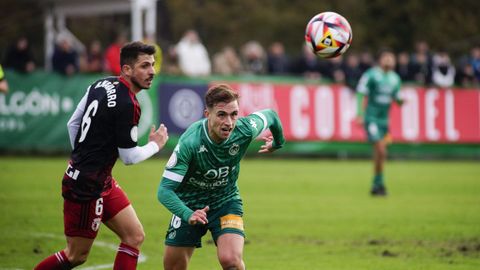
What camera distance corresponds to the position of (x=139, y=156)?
7.40 m

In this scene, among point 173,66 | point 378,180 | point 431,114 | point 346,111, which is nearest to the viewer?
point 378,180

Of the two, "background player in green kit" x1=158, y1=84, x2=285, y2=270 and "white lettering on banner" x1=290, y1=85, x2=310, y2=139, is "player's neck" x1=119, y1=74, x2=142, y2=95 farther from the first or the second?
"white lettering on banner" x1=290, y1=85, x2=310, y2=139

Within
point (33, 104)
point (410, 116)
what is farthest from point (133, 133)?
point (410, 116)

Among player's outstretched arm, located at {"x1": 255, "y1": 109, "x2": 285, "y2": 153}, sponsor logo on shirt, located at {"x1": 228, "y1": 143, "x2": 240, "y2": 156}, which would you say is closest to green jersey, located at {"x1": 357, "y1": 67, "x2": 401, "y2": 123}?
player's outstretched arm, located at {"x1": 255, "y1": 109, "x2": 285, "y2": 153}

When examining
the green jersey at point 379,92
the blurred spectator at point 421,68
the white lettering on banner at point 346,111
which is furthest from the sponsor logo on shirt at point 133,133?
the blurred spectator at point 421,68

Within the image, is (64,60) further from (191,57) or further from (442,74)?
(442,74)

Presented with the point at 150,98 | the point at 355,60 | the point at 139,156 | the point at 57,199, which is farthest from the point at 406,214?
the point at 355,60

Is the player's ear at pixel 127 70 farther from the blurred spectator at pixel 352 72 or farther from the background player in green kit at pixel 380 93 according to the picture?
the blurred spectator at pixel 352 72

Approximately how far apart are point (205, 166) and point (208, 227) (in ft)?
2.00

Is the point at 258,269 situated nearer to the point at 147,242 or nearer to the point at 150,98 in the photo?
the point at 147,242

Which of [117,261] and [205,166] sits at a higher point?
[205,166]

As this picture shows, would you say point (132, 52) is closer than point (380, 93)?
Yes

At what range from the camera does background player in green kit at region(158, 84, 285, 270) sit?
7496mm

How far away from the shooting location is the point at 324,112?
26.0 meters
